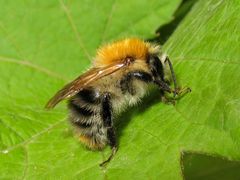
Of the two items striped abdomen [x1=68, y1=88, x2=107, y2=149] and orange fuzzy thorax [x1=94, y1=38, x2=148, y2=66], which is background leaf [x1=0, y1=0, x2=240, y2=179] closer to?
striped abdomen [x1=68, y1=88, x2=107, y2=149]

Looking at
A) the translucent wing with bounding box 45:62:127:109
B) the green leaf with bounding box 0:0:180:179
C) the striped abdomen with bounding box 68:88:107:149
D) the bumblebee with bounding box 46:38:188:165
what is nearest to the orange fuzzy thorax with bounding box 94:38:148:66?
the bumblebee with bounding box 46:38:188:165

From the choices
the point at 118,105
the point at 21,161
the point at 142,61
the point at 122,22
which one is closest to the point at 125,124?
the point at 118,105

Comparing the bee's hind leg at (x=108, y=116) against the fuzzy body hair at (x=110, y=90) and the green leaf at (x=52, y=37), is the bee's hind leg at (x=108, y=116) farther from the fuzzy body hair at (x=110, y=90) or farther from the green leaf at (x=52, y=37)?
the green leaf at (x=52, y=37)

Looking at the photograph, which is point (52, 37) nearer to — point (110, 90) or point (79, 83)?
point (110, 90)

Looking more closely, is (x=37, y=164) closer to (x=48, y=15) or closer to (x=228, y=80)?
(x=228, y=80)

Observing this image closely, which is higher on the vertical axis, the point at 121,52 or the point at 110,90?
the point at 121,52

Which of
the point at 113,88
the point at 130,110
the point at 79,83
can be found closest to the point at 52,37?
the point at 130,110
